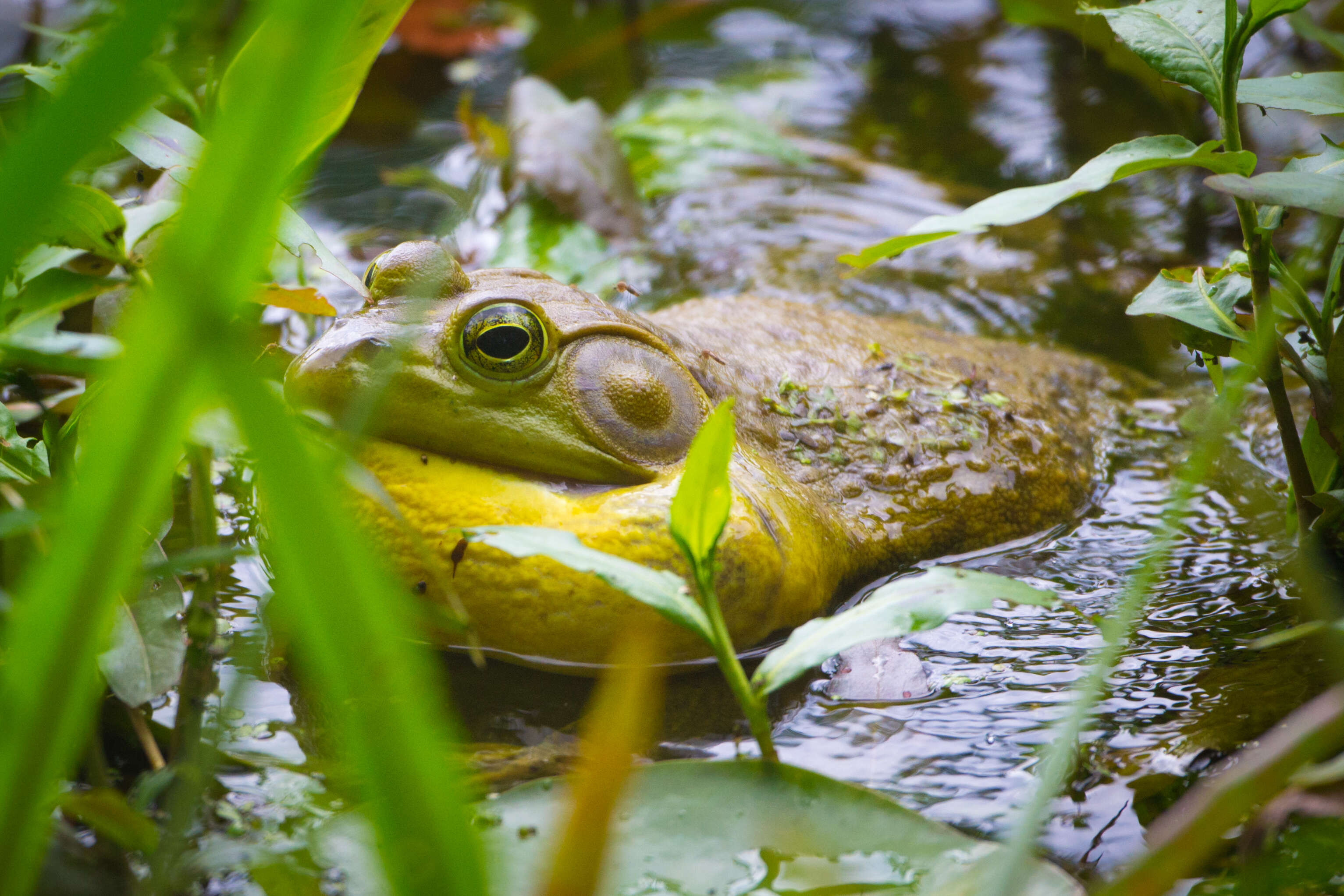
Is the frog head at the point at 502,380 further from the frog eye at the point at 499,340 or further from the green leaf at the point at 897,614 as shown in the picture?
the green leaf at the point at 897,614

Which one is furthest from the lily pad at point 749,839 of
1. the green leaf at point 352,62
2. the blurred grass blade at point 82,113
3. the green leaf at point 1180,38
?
the green leaf at point 1180,38

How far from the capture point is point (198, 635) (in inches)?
70.5

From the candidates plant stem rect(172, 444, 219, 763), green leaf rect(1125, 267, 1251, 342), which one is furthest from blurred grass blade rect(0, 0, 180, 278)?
green leaf rect(1125, 267, 1251, 342)

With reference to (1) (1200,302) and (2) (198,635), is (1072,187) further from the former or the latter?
(2) (198,635)

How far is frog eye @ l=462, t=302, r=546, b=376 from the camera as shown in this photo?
222 cm

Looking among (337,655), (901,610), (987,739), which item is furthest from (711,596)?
(337,655)

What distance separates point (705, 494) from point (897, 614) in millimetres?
346

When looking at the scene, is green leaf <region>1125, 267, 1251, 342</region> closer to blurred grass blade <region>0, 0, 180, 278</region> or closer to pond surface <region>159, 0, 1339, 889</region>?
pond surface <region>159, 0, 1339, 889</region>

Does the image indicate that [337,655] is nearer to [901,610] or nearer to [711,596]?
[711,596]

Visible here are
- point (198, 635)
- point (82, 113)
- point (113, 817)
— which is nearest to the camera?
point (82, 113)

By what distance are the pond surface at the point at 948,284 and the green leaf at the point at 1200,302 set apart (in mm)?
656

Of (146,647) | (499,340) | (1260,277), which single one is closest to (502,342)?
(499,340)

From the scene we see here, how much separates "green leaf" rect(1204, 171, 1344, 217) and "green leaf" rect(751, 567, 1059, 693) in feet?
2.57

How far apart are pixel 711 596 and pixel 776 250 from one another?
132 inches
